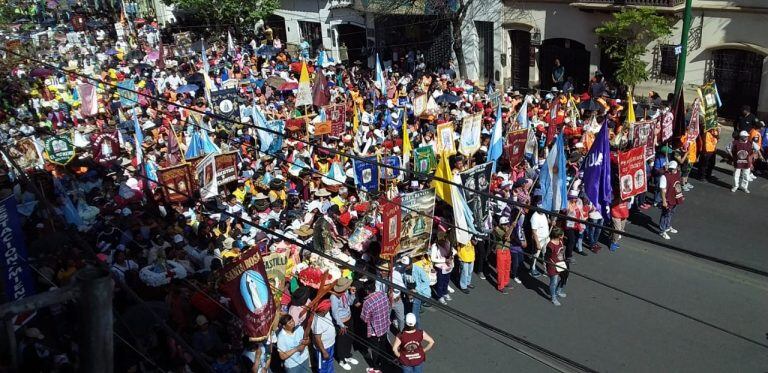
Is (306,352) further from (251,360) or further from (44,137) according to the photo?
(44,137)

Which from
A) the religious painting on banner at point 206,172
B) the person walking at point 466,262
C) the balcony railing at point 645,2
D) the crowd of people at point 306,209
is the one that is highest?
the balcony railing at point 645,2

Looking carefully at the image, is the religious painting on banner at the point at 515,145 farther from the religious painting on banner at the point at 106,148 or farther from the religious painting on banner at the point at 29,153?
the religious painting on banner at the point at 29,153

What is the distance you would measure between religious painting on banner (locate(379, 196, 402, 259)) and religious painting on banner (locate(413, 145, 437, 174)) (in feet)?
10.7

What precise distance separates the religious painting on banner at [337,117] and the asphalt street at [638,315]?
5.66 meters

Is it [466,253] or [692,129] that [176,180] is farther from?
[692,129]

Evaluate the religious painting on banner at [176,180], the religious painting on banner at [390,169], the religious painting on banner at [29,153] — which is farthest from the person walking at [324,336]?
the religious painting on banner at [29,153]

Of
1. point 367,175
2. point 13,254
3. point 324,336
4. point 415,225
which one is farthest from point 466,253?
point 13,254

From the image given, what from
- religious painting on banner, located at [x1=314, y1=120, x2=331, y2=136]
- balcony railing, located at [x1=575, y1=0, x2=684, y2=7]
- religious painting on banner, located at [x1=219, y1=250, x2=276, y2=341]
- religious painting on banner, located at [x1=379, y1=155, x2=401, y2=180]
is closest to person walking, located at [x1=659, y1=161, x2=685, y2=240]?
religious painting on banner, located at [x1=379, y1=155, x2=401, y2=180]

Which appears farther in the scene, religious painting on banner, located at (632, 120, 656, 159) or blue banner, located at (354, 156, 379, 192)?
religious painting on banner, located at (632, 120, 656, 159)

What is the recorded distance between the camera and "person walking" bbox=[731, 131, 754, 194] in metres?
13.4

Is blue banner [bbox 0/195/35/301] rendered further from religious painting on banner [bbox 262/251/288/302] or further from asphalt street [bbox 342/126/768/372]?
asphalt street [bbox 342/126/768/372]

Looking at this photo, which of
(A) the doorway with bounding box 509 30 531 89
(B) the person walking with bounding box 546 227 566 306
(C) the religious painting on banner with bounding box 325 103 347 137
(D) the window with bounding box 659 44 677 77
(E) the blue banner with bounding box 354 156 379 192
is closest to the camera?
(B) the person walking with bounding box 546 227 566 306

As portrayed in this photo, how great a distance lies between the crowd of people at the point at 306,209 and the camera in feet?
27.1

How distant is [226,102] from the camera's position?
17578 millimetres
